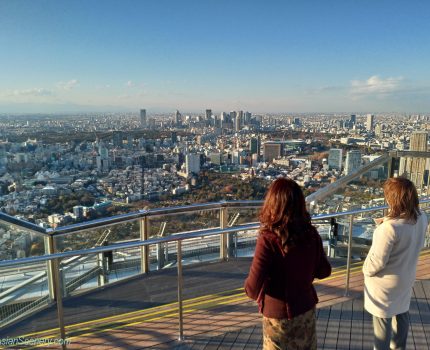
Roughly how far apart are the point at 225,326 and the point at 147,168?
13468 mm

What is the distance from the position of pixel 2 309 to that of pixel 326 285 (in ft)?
12.5

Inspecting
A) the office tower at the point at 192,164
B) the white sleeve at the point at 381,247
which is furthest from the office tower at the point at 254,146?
the white sleeve at the point at 381,247

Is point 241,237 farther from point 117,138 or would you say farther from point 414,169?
point 117,138

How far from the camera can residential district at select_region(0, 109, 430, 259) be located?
7286 mm

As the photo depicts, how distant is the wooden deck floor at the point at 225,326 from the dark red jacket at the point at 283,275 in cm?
150

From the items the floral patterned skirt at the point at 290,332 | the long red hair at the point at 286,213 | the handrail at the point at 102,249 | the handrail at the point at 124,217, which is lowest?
the handrail at the point at 124,217

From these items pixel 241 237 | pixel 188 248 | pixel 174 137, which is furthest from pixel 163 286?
pixel 174 137

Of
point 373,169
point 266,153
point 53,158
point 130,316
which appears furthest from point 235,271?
point 53,158

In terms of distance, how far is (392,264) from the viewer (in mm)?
2396

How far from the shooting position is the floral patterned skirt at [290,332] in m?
1.98

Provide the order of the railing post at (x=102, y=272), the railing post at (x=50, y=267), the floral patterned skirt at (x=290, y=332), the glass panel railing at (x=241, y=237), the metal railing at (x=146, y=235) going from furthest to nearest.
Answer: the glass panel railing at (x=241, y=237)
the railing post at (x=102, y=272)
the railing post at (x=50, y=267)
the metal railing at (x=146, y=235)
the floral patterned skirt at (x=290, y=332)

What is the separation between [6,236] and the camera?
4.27 m

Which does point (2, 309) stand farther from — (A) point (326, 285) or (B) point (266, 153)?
(B) point (266, 153)

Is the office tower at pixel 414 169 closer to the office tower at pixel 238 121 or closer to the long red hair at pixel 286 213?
the long red hair at pixel 286 213
